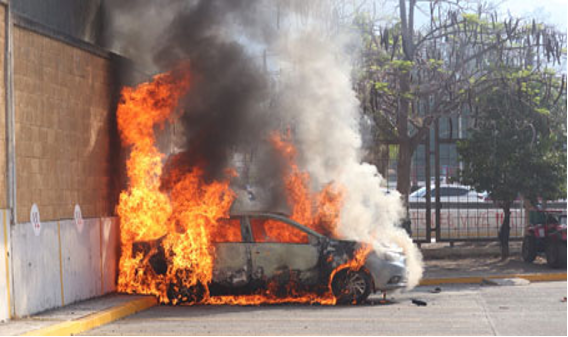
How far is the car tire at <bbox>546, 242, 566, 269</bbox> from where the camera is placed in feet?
43.7

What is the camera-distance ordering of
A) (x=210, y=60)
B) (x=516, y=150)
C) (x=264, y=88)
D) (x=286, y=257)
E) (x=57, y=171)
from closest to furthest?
(x=57, y=171) → (x=286, y=257) → (x=210, y=60) → (x=264, y=88) → (x=516, y=150)

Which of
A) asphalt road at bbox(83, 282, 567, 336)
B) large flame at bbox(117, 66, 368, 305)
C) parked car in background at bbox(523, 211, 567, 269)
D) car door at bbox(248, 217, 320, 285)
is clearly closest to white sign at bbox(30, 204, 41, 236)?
asphalt road at bbox(83, 282, 567, 336)

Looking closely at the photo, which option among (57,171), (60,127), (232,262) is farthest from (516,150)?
(57,171)

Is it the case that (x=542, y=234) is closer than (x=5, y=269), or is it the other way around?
(x=5, y=269)

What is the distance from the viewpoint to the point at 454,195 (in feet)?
68.7

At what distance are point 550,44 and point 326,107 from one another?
4.81 m

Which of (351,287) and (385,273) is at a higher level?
(385,273)

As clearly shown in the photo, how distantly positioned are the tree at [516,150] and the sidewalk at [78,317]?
9797mm

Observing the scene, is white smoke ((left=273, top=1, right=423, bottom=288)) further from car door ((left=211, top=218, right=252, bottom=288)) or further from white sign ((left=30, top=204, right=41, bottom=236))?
white sign ((left=30, top=204, right=41, bottom=236))

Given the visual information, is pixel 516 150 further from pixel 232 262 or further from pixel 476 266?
pixel 232 262

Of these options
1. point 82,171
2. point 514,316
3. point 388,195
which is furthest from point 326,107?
point 514,316

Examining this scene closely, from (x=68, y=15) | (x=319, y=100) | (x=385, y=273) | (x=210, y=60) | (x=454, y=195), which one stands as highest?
(x=68, y=15)

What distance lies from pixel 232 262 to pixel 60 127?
328 centimetres

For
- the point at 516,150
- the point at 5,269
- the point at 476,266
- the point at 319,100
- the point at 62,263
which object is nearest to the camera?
the point at 5,269
